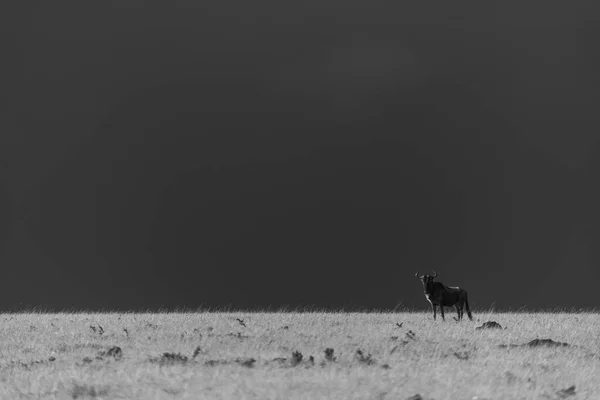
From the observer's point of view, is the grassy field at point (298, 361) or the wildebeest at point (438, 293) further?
the wildebeest at point (438, 293)

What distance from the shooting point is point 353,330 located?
72.0 ft

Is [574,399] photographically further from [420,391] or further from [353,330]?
[353,330]

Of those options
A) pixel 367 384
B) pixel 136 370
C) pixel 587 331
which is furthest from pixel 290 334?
pixel 587 331

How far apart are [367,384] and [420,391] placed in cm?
87

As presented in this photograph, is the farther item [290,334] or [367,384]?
[290,334]

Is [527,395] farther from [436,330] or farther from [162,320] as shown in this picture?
[162,320]

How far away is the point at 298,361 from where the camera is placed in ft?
46.4

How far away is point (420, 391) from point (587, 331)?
42.9 ft

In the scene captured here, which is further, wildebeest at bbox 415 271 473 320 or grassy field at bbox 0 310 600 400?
wildebeest at bbox 415 271 473 320

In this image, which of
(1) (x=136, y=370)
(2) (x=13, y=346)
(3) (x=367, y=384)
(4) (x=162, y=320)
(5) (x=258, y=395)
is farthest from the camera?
(4) (x=162, y=320)

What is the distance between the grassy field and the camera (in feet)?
38.8

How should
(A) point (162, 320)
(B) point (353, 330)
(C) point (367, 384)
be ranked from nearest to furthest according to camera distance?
1. (C) point (367, 384)
2. (B) point (353, 330)
3. (A) point (162, 320)

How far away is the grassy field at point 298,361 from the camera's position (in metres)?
11.8

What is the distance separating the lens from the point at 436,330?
868 inches
